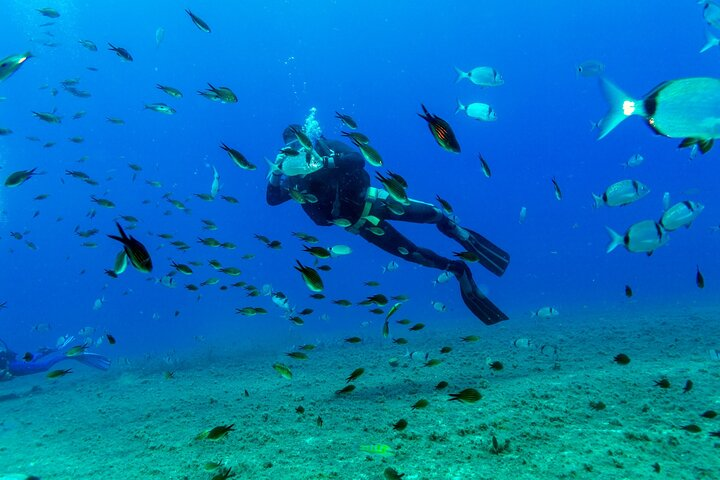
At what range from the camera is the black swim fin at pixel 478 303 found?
7977mm

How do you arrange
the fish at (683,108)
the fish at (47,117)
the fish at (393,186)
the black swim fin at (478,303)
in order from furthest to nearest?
1. the fish at (47,117)
2. the black swim fin at (478,303)
3. the fish at (393,186)
4. the fish at (683,108)

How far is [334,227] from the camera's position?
9356cm

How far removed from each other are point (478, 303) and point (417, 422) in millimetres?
3578

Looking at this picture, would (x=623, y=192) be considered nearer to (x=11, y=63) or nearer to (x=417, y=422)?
(x=417, y=422)

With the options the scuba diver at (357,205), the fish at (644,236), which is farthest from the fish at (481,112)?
the fish at (644,236)

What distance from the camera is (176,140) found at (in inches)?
4380

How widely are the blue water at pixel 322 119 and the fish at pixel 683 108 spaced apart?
37.7m

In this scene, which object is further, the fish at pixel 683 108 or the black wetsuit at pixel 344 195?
the black wetsuit at pixel 344 195

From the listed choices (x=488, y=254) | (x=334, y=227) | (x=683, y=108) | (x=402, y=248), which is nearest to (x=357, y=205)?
(x=402, y=248)

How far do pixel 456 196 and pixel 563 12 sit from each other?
73.9 metres

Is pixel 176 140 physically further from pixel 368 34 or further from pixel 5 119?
pixel 368 34

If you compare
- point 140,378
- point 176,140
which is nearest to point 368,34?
point 176,140

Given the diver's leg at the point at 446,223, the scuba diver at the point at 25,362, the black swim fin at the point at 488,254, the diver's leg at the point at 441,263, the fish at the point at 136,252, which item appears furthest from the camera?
the scuba diver at the point at 25,362

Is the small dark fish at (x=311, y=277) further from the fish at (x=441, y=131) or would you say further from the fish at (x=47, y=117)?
the fish at (x=47, y=117)
